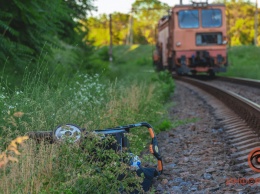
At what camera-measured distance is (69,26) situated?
2053 centimetres

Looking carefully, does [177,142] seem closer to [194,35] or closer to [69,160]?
[69,160]

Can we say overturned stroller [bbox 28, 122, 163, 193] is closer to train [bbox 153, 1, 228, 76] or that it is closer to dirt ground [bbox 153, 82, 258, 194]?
dirt ground [bbox 153, 82, 258, 194]

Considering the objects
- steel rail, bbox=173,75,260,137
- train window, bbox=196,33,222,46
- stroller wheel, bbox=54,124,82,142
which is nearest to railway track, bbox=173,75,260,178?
steel rail, bbox=173,75,260,137

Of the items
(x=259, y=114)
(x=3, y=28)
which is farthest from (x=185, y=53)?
(x=259, y=114)

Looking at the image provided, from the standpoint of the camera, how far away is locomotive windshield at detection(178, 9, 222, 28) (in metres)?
25.5

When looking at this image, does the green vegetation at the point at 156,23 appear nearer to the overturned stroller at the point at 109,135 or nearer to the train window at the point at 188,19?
the train window at the point at 188,19

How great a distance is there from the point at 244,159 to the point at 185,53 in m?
19.5

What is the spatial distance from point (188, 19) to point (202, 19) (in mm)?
654

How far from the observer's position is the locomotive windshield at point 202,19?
25500 mm

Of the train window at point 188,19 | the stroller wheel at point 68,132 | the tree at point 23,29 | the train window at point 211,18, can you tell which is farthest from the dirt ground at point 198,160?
the train window at point 211,18

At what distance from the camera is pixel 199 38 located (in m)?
25.7

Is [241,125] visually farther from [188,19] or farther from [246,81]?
[188,19]

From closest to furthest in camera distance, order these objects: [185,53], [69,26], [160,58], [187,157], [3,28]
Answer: [187,157]
[3,28]
[69,26]
[185,53]
[160,58]

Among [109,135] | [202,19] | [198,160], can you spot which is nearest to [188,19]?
[202,19]
